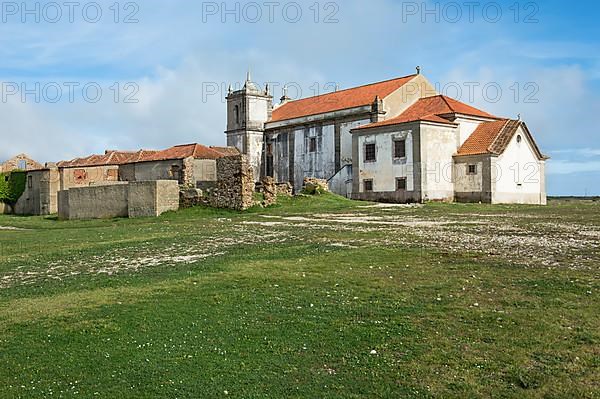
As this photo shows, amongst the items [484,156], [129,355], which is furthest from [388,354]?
[484,156]

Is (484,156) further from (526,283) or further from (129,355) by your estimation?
(129,355)

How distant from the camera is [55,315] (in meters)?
8.99

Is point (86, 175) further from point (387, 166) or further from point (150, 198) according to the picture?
point (150, 198)

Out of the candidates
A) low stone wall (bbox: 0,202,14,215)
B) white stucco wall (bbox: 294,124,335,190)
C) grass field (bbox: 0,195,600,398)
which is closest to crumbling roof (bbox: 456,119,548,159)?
white stucco wall (bbox: 294,124,335,190)

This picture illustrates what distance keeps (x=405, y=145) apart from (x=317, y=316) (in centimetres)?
3576

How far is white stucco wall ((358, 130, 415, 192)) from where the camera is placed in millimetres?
42969

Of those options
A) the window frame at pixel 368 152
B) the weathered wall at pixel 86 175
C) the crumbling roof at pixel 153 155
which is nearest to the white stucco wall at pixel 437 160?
the window frame at pixel 368 152

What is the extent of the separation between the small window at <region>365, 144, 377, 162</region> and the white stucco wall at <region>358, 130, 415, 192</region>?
0.70 ft

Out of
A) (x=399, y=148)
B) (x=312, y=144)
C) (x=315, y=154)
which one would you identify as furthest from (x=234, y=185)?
(x=312, y=144)

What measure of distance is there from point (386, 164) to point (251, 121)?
21717mm

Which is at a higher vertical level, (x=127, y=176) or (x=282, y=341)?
(x=127, y=176)

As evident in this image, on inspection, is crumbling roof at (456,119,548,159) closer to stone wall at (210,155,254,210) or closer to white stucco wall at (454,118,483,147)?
white stucco wall at (454,118,483,147)

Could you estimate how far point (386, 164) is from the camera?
4453 cm

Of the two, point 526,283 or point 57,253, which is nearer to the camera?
point 526,283
